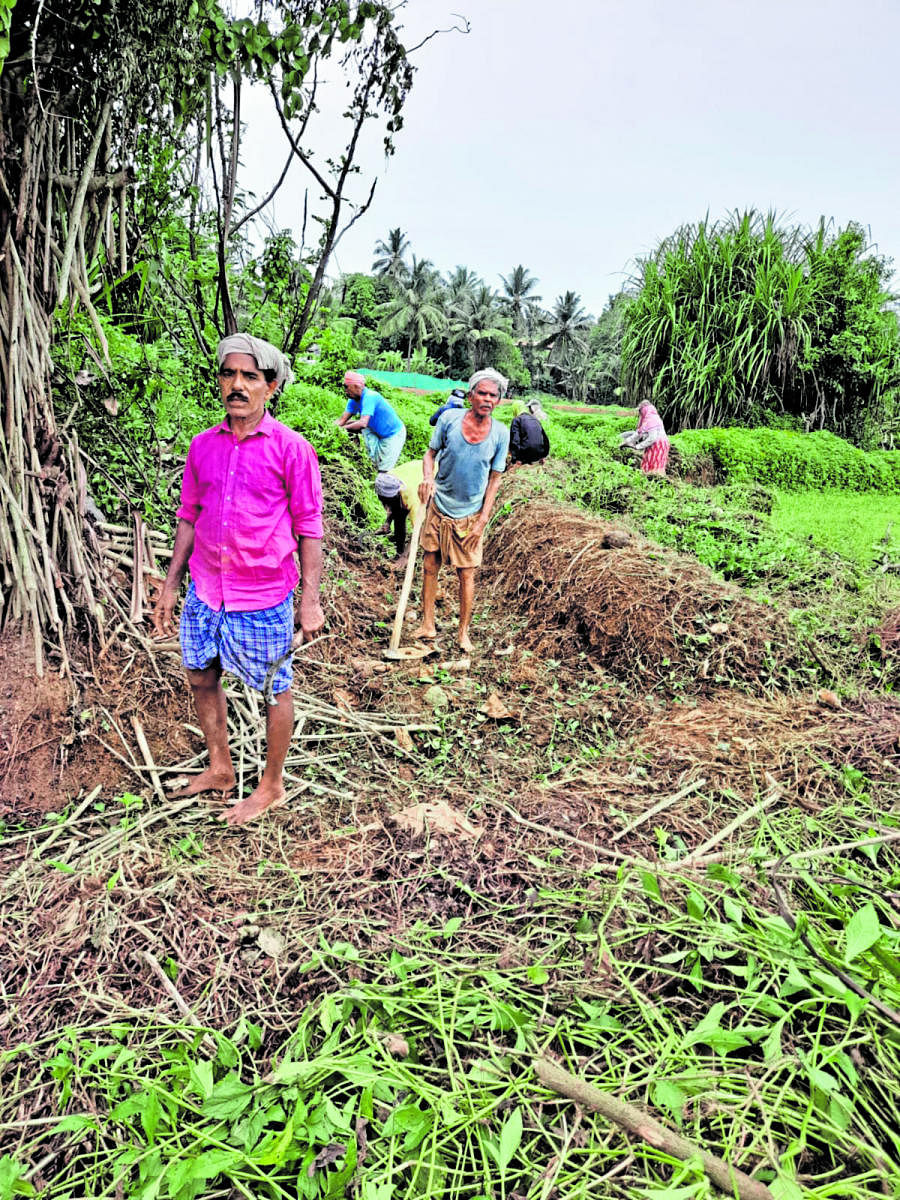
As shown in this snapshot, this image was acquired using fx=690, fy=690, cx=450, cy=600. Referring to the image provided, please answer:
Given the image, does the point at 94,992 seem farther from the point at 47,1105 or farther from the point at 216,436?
the point at 216,436

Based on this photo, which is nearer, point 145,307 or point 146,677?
point 146,677

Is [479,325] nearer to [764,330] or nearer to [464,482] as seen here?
[764,330]

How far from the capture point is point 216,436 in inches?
89.6

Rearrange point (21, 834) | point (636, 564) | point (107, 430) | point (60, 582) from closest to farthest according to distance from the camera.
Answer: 1. point (21, 834)
2. point (60, 582)
3. point (107, 430)
4. point (636, 564)

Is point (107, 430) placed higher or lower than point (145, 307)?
lower

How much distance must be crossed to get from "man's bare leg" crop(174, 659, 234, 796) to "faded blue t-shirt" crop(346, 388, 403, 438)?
361cm

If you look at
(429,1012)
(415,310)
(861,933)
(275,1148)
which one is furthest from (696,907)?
(415,310)

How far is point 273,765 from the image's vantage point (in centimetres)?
250

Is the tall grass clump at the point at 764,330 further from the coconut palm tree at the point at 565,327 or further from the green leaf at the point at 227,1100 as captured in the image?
the coconut palm tree at the point at 565,327

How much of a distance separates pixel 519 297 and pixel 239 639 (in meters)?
61.5

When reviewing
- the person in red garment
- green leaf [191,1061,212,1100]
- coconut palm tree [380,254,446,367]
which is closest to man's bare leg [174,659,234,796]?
green leaf [191,1061,212,1100]

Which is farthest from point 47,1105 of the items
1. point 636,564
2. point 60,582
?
point 636,564

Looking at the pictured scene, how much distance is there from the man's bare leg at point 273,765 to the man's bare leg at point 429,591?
1935 mm

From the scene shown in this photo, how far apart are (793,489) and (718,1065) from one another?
12228mm
